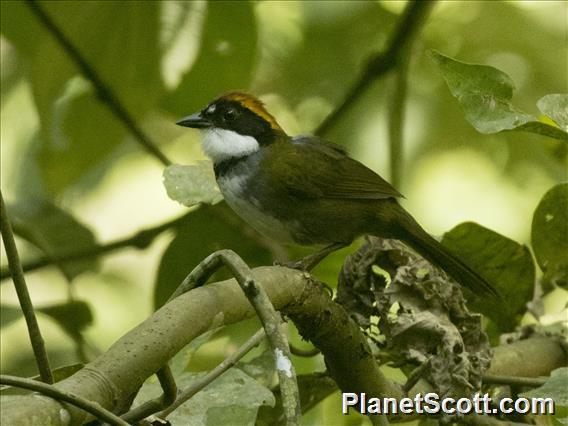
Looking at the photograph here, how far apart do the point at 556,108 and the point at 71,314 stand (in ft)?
6.54

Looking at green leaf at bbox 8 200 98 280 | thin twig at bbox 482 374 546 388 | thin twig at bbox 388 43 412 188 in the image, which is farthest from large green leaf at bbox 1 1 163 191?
thin twig at bbox 482 374 546 388

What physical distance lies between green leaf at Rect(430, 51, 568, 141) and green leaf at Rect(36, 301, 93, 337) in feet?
6.07

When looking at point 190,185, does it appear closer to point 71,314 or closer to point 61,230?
point 71,314

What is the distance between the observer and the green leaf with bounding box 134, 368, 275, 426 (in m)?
2.46

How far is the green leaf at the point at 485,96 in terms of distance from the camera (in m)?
2.42

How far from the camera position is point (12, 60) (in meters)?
5.28

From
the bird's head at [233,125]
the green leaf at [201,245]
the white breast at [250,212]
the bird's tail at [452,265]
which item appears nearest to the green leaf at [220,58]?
the bird's head at [233,125]

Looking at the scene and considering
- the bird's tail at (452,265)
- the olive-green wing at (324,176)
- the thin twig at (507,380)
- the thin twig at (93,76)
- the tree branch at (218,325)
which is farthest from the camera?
the thin twig at (93,76)

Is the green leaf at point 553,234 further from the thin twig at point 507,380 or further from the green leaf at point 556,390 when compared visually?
the green leaf at point 556,390

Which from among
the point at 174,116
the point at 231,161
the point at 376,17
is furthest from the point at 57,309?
the point at 376,17

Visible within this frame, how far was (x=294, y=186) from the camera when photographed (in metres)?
3.91

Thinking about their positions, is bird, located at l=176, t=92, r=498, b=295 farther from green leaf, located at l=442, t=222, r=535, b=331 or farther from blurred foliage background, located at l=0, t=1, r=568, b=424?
blurred foliage background, located at l=0, t=1, r=568, b=424

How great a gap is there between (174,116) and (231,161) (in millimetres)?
869

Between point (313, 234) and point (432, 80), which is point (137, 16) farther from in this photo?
point (432, 80)
